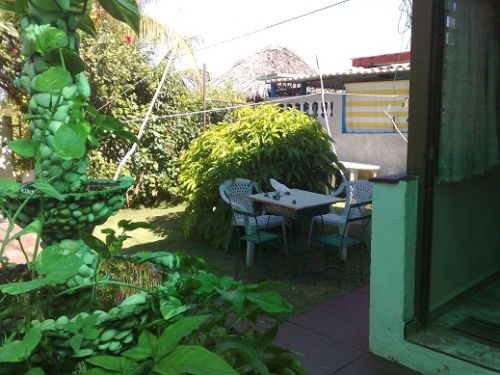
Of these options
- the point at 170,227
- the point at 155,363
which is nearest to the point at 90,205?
the point at 155,363

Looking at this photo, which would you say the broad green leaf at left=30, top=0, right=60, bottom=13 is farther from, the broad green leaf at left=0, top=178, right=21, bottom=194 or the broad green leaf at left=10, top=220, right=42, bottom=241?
the broad green leaf at left=10, top=220, right=42, bottom=241

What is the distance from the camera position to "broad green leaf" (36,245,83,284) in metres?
1.24

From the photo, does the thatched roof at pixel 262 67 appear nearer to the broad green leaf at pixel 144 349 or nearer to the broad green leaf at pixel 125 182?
the broad green leaf at pixel 125 182

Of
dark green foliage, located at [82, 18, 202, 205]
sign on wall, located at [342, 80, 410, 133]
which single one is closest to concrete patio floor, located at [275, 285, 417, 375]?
dark green foliage, located at [82, 18, 202, 205]

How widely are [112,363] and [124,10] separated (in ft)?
4.02

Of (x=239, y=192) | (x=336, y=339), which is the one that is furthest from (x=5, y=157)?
(x=336, y=339)

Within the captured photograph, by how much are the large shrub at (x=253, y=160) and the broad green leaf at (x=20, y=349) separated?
Answer: 4.66 meters

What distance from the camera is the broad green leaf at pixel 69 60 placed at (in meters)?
1.41

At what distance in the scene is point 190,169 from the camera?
6.40m

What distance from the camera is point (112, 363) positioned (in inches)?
47.7

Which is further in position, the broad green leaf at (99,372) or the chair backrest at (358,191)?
the chair backrest at (358,191)

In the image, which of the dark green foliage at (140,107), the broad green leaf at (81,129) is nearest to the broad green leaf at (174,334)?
the broad green leaf at (81,129)

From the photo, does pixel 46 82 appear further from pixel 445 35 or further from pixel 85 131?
pixel 445 35

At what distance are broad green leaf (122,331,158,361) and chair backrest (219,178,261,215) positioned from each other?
3604mm
